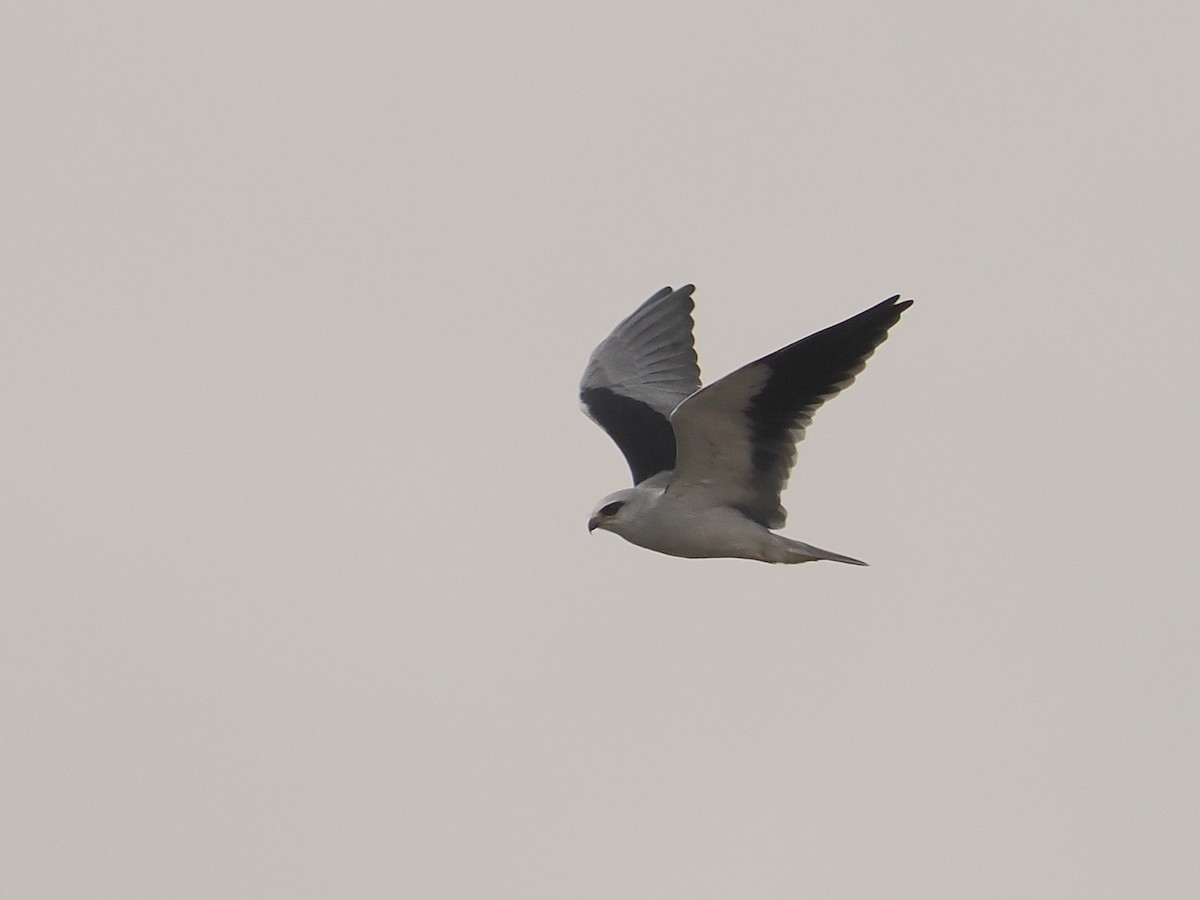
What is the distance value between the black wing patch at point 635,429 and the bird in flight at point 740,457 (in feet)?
0.05

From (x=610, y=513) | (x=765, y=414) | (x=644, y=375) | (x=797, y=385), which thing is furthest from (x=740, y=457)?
(x=644, y=375)

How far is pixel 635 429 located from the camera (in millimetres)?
12758

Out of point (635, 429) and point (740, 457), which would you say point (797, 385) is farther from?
point (635, 429)

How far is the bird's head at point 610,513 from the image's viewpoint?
1106cm

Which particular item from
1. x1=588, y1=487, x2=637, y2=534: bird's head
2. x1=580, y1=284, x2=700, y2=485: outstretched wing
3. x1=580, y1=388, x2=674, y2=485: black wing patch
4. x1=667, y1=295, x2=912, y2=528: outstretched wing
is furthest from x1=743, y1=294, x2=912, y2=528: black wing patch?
x1=580, y1=284, x2=700, y2=485: outstretched wing

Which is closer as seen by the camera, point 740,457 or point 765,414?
point 765,414

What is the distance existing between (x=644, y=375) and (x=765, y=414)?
3572mm

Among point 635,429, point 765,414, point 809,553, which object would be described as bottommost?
point 809,553

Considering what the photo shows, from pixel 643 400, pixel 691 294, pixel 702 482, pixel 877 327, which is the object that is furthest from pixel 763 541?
pixel 691 294

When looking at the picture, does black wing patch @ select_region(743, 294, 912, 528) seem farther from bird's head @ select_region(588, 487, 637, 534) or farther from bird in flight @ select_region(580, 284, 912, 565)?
bird's head @ select_region(588, 487, 637, 534)

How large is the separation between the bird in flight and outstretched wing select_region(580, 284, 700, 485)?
31 cm

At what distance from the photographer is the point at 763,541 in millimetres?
10867

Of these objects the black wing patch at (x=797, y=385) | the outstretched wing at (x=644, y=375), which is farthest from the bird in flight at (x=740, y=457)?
the outstretched wing at (x=644, y=375)

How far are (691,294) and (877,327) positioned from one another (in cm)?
465
